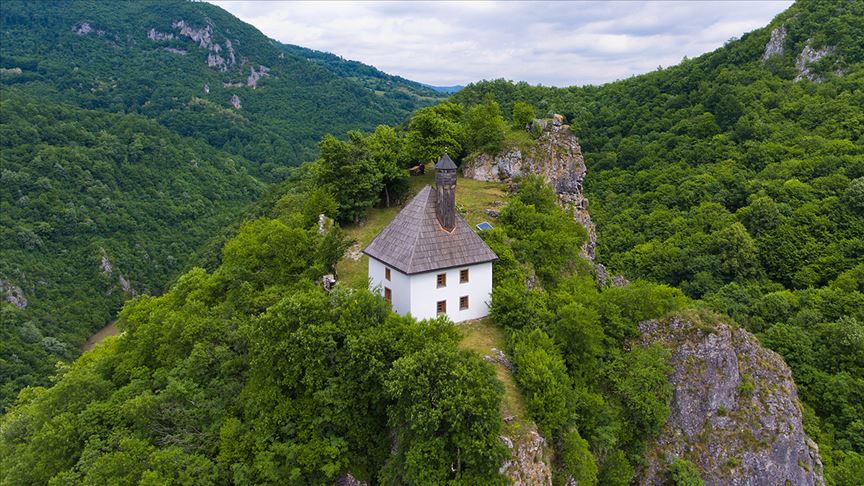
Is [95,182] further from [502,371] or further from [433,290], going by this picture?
[502,371]

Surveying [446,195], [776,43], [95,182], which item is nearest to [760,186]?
[776,43]

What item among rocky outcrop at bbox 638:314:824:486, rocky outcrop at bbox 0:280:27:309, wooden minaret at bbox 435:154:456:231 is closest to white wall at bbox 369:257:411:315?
wooden minaret at bbox 435:154:456:231

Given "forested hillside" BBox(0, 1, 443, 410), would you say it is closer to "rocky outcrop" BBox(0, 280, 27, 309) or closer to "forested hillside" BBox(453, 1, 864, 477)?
"rocky outcrop" BBox(0, 280, 27, 309)

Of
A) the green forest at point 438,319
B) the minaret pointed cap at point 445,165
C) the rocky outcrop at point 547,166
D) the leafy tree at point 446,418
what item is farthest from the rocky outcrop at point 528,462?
the rocky outcrop at point 547,166

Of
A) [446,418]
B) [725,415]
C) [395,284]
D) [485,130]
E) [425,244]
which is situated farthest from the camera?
[485,130]

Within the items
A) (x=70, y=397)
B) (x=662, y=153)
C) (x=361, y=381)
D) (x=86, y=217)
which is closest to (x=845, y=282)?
(x=662, y=153)

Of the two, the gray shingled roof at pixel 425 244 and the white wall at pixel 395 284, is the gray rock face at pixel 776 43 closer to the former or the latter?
the gray shingled roof at pixel 425 244
